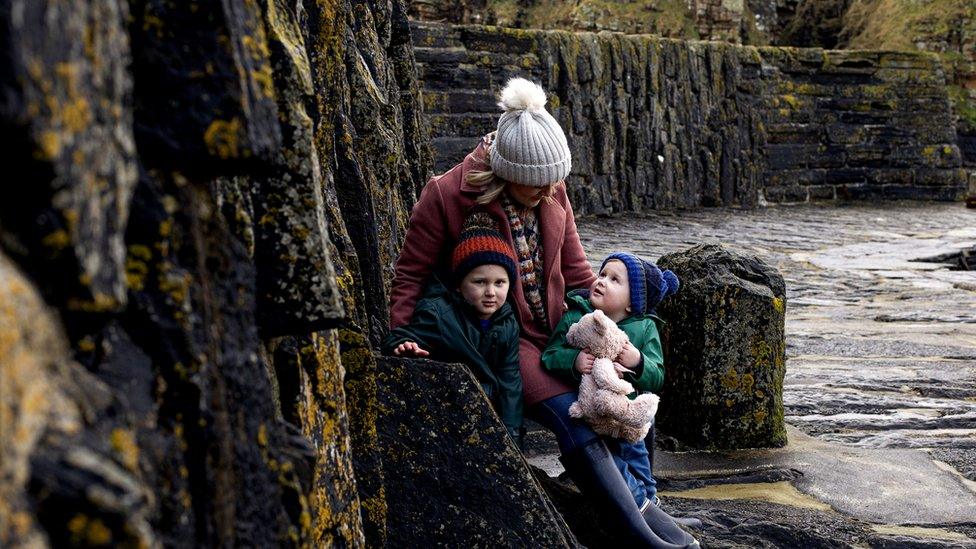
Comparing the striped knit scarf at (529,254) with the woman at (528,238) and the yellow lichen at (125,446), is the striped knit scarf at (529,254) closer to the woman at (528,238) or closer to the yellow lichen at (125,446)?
the woman at (528,238)

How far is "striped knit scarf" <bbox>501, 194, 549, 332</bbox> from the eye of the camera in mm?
3750

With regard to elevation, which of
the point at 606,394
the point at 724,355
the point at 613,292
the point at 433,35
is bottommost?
the point at 724,355

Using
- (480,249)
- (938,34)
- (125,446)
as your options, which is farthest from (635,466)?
(938,34)

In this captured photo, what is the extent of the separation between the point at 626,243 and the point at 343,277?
9.11m

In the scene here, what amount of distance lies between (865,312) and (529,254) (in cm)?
519

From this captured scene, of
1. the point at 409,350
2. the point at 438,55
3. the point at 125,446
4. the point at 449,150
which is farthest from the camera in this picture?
the point at 438,55

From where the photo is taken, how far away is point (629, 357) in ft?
11.6

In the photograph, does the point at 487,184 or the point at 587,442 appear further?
the point at 487,184

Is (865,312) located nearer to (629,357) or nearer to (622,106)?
(629,357)

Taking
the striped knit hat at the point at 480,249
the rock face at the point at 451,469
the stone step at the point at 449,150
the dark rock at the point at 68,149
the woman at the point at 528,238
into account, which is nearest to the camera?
the dark rock at the point at 68,149

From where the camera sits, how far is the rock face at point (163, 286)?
1.00 meters

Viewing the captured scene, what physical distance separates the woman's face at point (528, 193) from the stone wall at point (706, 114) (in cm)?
Result: 897

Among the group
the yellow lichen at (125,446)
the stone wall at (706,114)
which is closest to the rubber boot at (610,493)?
the yellow lichen at (125,446)

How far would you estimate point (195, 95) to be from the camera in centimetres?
137
